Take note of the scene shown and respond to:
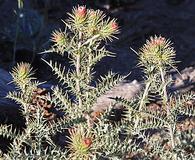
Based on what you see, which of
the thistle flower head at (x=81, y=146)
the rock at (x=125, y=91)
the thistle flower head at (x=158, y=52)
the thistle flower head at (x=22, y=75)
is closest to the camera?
the thistle flower head at (x=81, y=146)

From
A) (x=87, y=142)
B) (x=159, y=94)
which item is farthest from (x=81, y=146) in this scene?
(x=159, y=94)

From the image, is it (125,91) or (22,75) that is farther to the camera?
(125,91)

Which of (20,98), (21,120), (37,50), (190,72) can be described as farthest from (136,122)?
(37,50)

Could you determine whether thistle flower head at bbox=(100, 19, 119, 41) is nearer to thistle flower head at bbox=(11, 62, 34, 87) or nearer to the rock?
thistle flower head at bbox=(11, 62, 34, 87)

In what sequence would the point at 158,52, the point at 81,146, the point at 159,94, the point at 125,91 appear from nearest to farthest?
the point at 81,146 < the point at 158,52 < the point at 159,94 < the point at 125,91

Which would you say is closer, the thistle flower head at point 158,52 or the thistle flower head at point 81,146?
the thistle flower head at point 81,146

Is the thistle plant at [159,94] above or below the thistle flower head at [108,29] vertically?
below

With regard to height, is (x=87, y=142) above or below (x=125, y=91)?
below

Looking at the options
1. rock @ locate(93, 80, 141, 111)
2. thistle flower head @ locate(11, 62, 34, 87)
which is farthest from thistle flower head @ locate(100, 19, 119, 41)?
rock @ locate(93, 80, 141, 111)

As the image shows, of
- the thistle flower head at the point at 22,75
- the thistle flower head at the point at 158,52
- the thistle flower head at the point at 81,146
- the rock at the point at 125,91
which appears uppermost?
the rock at the point at 125,91

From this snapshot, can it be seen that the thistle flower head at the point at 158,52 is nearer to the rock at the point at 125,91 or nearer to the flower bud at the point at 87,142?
the flower bud at the point at 87,142

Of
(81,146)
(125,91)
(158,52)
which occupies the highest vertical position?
(125,91)

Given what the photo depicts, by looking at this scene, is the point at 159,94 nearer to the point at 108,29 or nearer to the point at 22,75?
the point at 108,29

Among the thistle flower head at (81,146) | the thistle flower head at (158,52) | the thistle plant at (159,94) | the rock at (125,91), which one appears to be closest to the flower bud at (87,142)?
the thistle flower head at (81,146)
